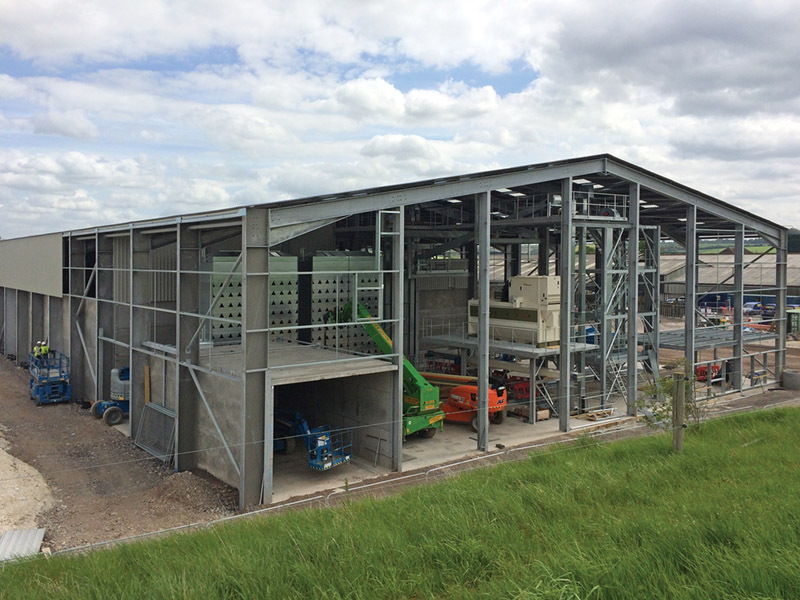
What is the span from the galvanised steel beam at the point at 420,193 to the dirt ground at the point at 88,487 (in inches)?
255

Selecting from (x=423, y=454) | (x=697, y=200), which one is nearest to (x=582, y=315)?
(x=697, y=200)

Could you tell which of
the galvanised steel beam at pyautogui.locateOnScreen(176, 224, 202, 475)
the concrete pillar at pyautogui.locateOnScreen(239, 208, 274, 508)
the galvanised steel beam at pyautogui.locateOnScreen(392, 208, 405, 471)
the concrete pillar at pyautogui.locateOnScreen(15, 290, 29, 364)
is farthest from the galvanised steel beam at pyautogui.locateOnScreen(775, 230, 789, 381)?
the concrete pillar at pyautogui.locateOnScreen(15, 290, 29, 364)

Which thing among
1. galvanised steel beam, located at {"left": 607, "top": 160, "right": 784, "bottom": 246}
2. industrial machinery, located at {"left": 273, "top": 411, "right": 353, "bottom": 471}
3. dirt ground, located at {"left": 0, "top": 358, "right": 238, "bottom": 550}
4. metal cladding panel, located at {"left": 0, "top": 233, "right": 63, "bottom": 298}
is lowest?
dirt ground, located at {"left": 0, "top": 358, "right": 238, "bottom": 550}

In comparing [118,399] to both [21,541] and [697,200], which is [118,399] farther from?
[697,200]

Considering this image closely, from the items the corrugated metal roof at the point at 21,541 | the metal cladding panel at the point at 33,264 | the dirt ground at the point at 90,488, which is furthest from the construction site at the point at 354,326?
the corrugated metal roof at the point at 21,541

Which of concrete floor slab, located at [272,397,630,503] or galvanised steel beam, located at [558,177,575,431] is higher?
galvanised steel beam, located at [558,177,575,431]

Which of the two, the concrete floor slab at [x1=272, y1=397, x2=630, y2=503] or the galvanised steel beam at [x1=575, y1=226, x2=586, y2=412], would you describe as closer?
the concrete floor slab at [x1=272, y1=397, x2=630, y2=503]

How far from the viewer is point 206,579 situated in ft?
18.8

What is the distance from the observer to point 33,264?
93.6 feet

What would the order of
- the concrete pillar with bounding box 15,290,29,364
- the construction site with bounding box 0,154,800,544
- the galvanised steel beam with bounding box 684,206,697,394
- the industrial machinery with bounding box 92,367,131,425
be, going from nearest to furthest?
the construction site with bounding box 0,154,800,544, the industrial machinery with bounding box 92,367,131,425, the galvanised steel beam with bounding box 684,206,697,394, the concrete pillar with bounding box 15,290,29,364

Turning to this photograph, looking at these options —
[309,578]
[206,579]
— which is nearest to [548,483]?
[309,578]

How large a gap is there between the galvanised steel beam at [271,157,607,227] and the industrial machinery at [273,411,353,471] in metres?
5.18

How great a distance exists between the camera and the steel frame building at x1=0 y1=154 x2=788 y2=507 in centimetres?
1431

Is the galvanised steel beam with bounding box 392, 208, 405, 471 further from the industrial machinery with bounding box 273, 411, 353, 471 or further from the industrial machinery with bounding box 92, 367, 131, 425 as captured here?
the industrial machinery with bounding box 92, 367, 131, 425
